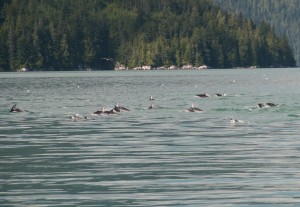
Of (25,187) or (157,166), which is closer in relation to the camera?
(25,187)

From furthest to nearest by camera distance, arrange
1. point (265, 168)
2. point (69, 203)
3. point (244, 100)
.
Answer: point (244, 100) < point (265, 168) < point (69, 203)

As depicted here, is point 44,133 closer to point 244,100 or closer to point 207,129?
point 207,129

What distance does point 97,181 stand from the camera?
99.8 ft

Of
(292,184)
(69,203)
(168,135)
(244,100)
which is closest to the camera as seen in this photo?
(69,203)

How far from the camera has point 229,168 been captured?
33219mm

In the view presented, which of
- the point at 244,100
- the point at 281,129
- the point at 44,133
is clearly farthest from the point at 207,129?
the point at 244,100

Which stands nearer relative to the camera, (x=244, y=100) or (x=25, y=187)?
(x=25, y=187)

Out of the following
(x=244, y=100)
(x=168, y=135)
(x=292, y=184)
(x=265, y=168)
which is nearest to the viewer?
(x=292, y=184)

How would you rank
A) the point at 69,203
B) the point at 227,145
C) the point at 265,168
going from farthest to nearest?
the point at 227,145, the point at 265,168, the point at 69,203

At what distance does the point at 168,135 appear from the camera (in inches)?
1866

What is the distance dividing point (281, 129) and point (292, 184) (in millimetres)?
21218

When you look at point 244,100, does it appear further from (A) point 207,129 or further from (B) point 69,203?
(B) point 69,203

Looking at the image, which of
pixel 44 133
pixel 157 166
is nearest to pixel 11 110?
pixel 44 133

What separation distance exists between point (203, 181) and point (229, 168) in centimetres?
330
